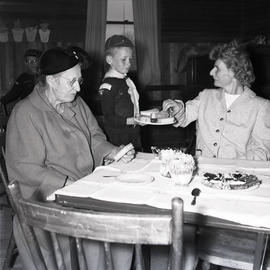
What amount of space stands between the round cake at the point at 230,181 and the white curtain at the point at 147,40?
700 centimetres

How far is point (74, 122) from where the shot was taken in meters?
2.71

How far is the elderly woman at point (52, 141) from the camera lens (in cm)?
230

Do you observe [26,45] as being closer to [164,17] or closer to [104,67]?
[104,67]

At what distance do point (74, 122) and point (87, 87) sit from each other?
5.98 metres

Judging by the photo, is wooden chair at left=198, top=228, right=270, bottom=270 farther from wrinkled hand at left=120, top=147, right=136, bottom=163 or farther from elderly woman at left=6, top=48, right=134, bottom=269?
wrinkled hand at left=120, top=147, right=136, bottom=163

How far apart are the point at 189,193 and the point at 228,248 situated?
1.36 feet

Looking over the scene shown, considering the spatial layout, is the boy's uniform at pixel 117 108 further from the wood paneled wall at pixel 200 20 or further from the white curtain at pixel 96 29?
the wood paneled wall at pixel 200 20

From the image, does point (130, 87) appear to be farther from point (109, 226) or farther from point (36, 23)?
point (36, 23)

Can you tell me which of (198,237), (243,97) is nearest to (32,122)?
(198,237)

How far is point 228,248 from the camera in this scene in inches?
82.2

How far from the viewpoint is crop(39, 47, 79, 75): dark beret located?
8.19 feet

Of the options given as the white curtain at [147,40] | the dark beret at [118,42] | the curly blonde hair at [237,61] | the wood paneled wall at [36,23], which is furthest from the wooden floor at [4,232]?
the white curtain at [147,40]

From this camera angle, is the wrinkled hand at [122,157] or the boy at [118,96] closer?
the wrinkled hand at [122,157]

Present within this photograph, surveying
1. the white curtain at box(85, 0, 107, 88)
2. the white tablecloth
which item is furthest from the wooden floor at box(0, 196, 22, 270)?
the white curtain at box(85, 0, 107, 88)
